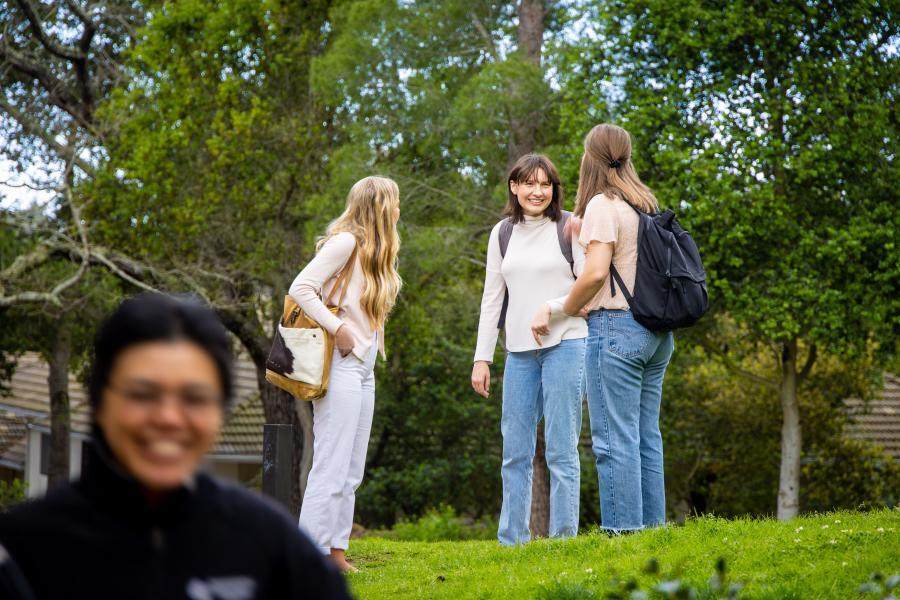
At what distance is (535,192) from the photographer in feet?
20.7

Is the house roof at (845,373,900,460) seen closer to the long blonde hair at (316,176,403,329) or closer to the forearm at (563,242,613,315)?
the forearm at (563,242,613,315)

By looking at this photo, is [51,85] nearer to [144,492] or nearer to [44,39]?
[44,39]

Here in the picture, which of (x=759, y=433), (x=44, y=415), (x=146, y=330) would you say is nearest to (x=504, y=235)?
(x=146, y=330)

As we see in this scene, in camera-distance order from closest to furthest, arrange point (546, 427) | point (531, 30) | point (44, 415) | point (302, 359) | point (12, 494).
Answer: point (302, 359) → point (546, 427) → point (531, 30) → point (12, 494) → point (44, 415)

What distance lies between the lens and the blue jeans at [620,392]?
19.4 ft

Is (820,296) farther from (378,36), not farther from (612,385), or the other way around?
(612,385)

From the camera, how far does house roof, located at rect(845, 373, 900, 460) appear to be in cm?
2597

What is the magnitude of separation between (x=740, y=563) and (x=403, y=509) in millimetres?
22199

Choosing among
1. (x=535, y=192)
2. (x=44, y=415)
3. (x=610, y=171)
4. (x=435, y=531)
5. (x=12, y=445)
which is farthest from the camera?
(x=12, y=445)

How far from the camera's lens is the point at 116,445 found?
172cm

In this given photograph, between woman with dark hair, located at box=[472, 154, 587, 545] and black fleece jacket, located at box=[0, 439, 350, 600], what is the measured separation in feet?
14.1

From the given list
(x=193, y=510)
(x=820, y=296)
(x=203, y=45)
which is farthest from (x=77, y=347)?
(x=193, y=510)

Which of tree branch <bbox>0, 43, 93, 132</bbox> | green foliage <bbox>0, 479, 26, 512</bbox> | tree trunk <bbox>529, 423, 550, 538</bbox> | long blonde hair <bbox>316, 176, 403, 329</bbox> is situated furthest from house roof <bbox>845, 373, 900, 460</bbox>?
long blonde hair <bbox>316, 176, 403, 329</bbox>

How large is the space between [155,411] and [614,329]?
14.6 ft
